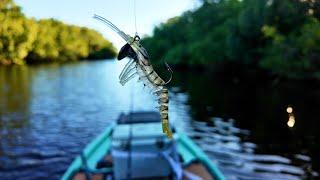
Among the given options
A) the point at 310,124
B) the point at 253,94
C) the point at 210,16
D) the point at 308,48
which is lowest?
the point at 310,124

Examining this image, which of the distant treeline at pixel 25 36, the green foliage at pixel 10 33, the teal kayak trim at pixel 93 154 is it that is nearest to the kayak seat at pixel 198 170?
the teal kayak trim at pixel 93 154

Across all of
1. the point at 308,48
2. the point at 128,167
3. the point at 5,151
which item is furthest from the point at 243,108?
the point at 128,167

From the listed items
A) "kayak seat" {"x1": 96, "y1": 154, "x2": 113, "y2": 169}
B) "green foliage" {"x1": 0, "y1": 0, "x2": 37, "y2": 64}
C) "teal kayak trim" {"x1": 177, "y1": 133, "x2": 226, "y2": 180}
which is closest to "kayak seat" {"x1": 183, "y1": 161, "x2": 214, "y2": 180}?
"teal kayak trim" {"x1": 177, "y1": 133, "x2": 226, "y2": 180}

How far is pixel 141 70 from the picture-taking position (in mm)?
1372

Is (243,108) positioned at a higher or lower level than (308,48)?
lower

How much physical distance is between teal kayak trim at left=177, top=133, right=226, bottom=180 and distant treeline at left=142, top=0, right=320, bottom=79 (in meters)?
5.98

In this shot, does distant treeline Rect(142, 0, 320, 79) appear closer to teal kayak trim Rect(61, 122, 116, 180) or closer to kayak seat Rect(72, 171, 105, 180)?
teal kayak trim Rect(61, 122, 116, 180)

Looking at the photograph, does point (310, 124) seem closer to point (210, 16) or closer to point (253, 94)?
point (253, 94)

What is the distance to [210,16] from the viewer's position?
89.1m

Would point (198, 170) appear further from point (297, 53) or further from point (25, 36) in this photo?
point (297, 53)

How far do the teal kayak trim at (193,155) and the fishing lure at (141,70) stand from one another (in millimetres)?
15888

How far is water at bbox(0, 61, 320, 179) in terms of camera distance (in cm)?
2262

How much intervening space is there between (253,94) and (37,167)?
36661mm

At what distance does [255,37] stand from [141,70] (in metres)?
63.8
